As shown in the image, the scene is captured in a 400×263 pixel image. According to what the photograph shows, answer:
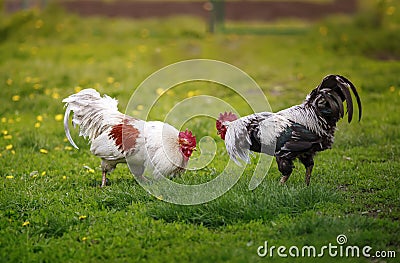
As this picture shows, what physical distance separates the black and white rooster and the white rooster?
1.80 ft

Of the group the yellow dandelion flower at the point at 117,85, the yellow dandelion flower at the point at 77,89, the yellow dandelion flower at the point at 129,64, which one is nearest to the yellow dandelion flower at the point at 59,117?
the yellow dandelion flower at the point at 77,89

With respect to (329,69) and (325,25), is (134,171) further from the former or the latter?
(325,25)

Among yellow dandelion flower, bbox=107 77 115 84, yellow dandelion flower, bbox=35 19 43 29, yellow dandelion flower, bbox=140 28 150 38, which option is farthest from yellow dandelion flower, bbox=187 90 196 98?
yellow dandelion flower, bbox=35 19 43 29

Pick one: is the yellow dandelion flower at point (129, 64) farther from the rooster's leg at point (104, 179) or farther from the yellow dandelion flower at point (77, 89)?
the rooster's leg at point (104, 179)

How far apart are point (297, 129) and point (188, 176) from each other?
1385mm

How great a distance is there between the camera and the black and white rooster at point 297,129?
5676mm

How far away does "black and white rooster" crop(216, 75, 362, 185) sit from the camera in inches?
223

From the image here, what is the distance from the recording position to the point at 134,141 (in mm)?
6066

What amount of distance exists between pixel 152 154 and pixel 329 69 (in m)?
7.23

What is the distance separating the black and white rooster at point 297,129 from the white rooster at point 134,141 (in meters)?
0.55

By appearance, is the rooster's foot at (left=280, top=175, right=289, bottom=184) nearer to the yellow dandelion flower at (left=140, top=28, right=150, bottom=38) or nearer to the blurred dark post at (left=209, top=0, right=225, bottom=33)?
the yellow dandelion flower at (left=140, top=28, right=150, bottom=38)

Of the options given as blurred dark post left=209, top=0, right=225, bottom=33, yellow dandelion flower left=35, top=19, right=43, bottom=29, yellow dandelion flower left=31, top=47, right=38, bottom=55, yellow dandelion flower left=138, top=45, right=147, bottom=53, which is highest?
blurred dark post left=209, top=0, right=225, bottom=33

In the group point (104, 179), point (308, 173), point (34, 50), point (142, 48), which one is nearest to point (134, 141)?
point (104, 179)

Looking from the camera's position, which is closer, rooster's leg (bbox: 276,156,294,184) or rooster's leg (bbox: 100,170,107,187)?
rooster's leg (bbox: 276,156,294,184)
